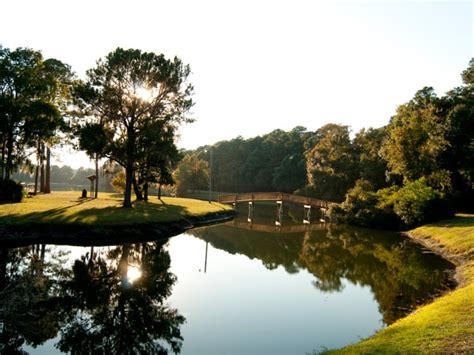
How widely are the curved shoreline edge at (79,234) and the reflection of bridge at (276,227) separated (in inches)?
587

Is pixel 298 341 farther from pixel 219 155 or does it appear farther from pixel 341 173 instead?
pixel 219 155

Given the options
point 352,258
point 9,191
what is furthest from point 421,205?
point 9,191

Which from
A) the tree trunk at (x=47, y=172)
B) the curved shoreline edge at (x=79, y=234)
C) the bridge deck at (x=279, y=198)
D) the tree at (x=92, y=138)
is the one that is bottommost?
the curved shoreline edge at (x=79, y=234)

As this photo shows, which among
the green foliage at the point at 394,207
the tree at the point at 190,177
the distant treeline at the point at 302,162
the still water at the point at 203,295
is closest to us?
the still water at the point at 203,295

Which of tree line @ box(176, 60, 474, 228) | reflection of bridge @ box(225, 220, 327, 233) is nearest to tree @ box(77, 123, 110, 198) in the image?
reflection of bridge @ box(225, 220, 327, 233)

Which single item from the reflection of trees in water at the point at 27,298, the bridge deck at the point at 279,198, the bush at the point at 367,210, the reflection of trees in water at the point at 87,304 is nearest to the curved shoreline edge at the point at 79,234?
the reflection of trees in water at the point at 87,304

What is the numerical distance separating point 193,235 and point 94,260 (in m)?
14.5

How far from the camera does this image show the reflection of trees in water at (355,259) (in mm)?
22047

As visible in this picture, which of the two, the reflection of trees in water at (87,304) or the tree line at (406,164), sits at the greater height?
the tree line at (406,164)

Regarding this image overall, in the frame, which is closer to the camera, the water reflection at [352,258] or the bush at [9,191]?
the water reflection at [352,258]

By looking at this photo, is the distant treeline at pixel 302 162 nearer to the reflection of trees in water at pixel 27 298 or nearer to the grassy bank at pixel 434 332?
the grassy bank at pixel 434 332

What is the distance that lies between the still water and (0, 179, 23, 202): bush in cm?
1619

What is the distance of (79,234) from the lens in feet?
105

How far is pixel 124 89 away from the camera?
42531 millimetres
